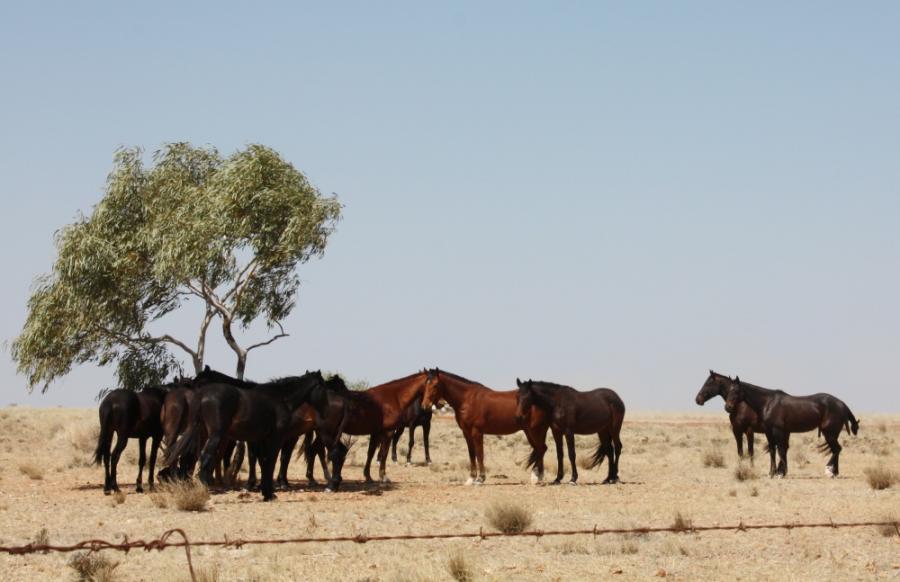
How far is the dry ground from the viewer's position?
1241 cm

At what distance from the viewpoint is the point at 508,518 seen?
15.5m

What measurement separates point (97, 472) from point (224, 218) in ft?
25.0

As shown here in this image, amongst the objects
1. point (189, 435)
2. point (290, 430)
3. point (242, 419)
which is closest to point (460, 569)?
point (242, 419)

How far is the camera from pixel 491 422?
2445 cm

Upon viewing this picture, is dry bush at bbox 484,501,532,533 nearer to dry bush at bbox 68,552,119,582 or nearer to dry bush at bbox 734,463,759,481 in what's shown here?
dry bush at bbox 68,552,119,582

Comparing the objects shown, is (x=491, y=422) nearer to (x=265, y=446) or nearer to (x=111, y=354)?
(x=265, y=446)

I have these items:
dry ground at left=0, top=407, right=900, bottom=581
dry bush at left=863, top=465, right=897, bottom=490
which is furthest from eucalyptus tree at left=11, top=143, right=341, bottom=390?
dry bush at left=863, top=465, right=897, bottom=490

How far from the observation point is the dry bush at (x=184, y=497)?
17.1 metres

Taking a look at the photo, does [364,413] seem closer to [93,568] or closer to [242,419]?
[242,419]

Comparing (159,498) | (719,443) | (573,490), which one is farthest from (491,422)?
(719,443)

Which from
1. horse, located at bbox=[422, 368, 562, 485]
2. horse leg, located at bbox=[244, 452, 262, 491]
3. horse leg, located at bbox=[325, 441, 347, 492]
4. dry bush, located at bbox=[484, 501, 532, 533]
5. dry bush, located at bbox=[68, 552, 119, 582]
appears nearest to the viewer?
dry bush, located at bbox=[68, 552, 119, 582]

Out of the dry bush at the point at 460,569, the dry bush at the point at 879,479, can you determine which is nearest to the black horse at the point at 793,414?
the dry bush at the point at 879,479

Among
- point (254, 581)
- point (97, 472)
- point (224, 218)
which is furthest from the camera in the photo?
point (224, 218)

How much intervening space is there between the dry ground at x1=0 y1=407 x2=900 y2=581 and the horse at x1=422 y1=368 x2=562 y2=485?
112cm
